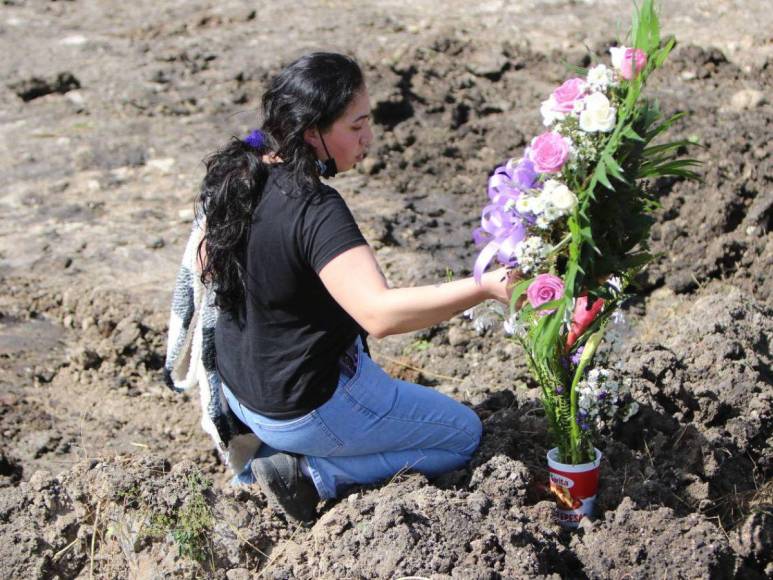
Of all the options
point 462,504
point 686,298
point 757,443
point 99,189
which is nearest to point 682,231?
point 686,298

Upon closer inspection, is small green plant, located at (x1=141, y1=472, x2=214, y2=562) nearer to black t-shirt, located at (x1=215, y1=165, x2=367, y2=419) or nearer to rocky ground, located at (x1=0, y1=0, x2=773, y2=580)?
rocky ground, located at (x1=0, y1=0, x2=773, y2=580)

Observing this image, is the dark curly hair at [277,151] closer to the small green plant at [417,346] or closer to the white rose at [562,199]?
the white rose at [562,199]

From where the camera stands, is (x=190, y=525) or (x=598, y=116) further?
(x=190, y=525)

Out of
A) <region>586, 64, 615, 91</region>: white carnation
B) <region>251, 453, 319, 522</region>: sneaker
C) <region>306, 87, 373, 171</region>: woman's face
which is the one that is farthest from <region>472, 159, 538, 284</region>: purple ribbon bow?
<region>251, 453, 319, 522</region>: sneaker

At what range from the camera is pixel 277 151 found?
2998 millimetres

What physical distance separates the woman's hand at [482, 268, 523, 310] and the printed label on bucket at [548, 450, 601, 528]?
666 mm

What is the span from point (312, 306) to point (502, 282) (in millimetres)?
625

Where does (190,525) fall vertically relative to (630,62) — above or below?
below

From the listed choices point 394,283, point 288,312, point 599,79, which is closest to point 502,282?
point 599,79

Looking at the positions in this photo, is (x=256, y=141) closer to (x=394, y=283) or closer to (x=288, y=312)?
(x=288, y=312)

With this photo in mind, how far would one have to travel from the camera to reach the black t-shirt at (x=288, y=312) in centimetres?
281

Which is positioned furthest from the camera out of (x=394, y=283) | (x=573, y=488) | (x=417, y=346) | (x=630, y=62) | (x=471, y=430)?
(x=394, y=283)

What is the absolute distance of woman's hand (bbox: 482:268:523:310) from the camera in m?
2.67

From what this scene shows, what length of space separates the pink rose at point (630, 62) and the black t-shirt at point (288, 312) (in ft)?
2.72
